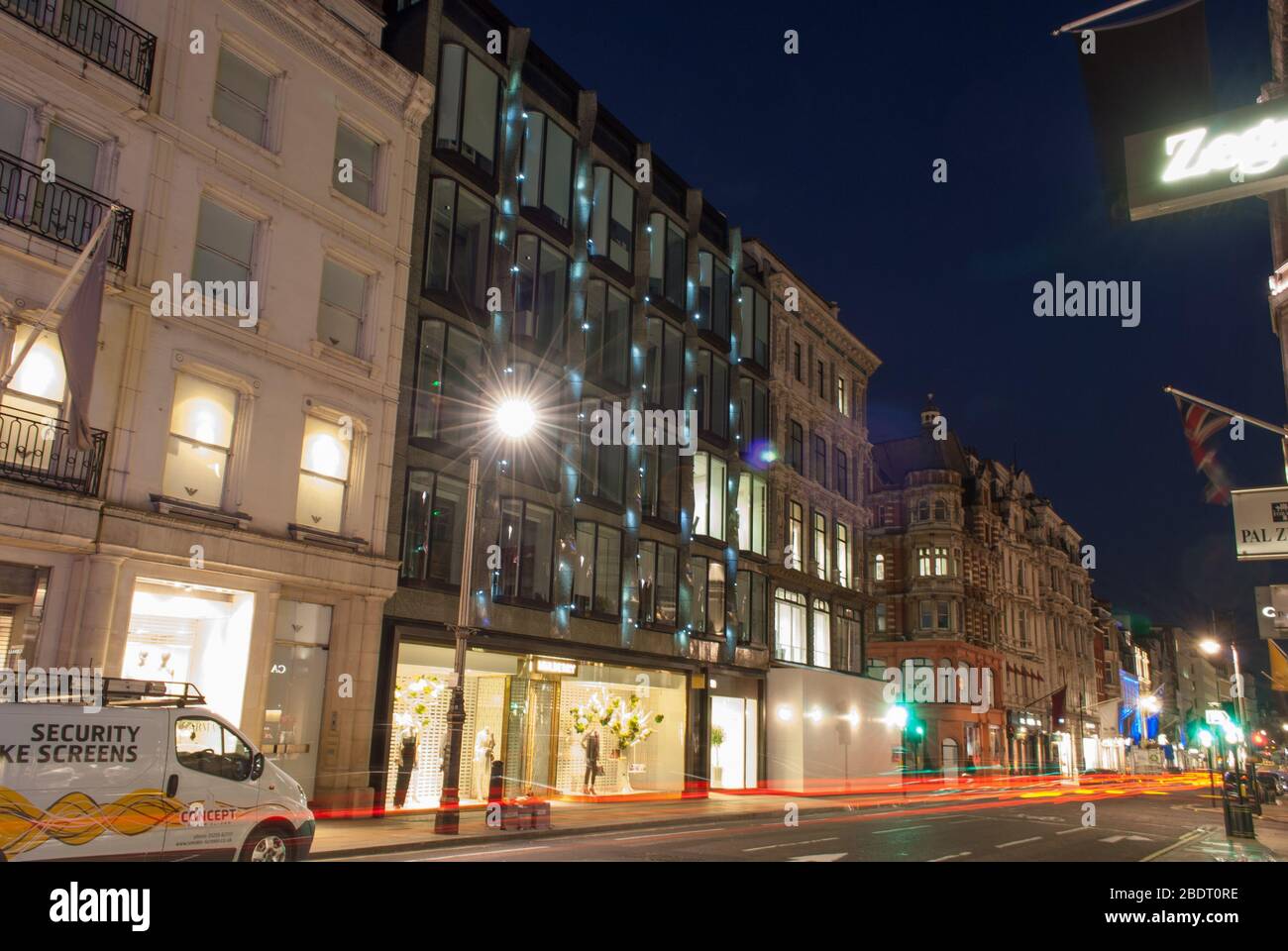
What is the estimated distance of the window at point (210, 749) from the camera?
11852 mm

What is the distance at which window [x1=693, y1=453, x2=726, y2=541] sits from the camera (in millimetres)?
37750

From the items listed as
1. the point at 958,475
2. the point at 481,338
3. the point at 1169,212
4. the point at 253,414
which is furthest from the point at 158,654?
the point at 958,475

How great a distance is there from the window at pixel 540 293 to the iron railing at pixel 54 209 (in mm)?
→ 12198

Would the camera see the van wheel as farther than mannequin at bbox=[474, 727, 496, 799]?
No

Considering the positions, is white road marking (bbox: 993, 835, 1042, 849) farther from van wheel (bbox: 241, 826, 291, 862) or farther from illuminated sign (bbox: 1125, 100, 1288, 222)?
illuminated sign (bbox: 1125, 100, 1288, 222)

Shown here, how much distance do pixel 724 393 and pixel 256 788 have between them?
29.6 meters

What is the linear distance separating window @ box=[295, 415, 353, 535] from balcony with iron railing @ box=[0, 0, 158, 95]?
7.74 m

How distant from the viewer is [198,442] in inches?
798

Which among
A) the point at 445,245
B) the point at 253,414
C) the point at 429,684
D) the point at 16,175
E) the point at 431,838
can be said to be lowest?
the point at 431,838

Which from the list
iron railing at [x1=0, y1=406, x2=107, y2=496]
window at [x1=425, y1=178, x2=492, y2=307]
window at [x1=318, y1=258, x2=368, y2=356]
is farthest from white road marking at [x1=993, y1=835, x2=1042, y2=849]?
window at [x1=425, y1=178, x2=492, y2=307]

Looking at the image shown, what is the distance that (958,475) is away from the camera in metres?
67.6

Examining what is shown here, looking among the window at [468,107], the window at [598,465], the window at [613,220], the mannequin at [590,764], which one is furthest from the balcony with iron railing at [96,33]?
the mannequin at [590,764]

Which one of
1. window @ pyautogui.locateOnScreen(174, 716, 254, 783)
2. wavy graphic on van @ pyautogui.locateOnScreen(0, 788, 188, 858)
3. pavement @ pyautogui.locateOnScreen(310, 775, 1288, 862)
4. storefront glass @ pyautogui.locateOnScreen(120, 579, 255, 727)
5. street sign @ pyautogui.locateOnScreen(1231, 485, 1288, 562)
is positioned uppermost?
street sign @ pyautogui.locateOnScreen(1231, 485, 1288, 562)

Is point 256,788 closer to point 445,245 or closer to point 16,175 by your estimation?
point 16,175
